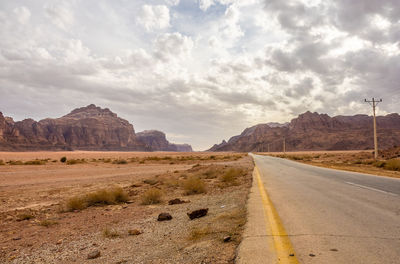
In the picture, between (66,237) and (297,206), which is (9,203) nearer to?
(66,237)

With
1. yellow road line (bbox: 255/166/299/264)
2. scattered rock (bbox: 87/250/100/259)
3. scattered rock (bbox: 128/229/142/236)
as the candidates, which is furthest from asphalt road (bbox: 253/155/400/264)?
scattered rock (bbox: 87/250/100/259)

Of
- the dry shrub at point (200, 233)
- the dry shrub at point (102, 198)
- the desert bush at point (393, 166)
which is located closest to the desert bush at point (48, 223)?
the dry shrub at point (102, 198)

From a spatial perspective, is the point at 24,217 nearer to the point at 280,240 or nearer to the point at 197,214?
the point at 197,214

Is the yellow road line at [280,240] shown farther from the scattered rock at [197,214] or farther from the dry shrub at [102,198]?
the dry shrub at [102,198]

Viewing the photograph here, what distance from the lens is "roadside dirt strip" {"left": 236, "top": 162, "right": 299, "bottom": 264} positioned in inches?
128

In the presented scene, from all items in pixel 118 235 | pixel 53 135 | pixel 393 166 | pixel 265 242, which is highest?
pixel 53 135

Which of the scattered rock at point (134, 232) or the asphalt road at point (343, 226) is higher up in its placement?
the asphalt road at point (343, 226)

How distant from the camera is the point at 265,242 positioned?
388 centimetres

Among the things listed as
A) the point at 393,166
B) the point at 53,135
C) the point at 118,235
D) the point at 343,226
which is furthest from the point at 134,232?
the point at 53,135

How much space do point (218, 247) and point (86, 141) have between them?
643 ft

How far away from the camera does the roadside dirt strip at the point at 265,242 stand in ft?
10.7

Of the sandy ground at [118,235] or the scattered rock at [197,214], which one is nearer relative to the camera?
the sandy ground at [118,235]

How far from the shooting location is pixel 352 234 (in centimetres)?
418

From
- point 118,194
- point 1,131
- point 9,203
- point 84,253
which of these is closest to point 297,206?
point 84,253
